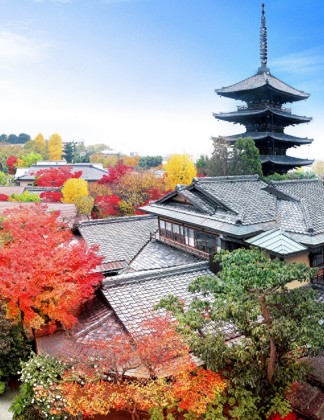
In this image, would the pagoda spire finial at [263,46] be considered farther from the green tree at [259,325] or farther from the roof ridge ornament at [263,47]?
the green tree at [259,325]

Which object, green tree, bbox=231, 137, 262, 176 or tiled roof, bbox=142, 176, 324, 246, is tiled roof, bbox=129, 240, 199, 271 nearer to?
tiled roof, bbox=142, 176, 324, 246

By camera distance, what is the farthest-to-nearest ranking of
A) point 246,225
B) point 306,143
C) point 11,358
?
point 306,143, point 246,225, point 11,358

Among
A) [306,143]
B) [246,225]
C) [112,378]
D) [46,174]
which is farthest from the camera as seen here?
[46,174]

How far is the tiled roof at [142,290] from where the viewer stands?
590 inches

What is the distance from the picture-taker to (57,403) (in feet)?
38.3

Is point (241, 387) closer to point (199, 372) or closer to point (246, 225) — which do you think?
point (199, 372)

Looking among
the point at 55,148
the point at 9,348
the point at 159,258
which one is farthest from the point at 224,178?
the point at 55,148

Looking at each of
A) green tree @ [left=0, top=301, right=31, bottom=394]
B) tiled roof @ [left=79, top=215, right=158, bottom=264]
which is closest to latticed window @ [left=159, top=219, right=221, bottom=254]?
tiled roof @ [left=79, top=215, right=158, bottom=264]

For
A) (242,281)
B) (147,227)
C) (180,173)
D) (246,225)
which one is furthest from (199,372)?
(180,173)

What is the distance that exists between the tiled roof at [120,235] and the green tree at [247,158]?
13602 mm

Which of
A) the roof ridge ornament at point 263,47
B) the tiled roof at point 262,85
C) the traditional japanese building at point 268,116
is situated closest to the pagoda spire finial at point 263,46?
the roof ridge ornament at point 263,47

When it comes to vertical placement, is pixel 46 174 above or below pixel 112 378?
above

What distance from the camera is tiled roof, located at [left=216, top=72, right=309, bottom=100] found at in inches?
1639

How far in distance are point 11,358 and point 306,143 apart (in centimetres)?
4131
